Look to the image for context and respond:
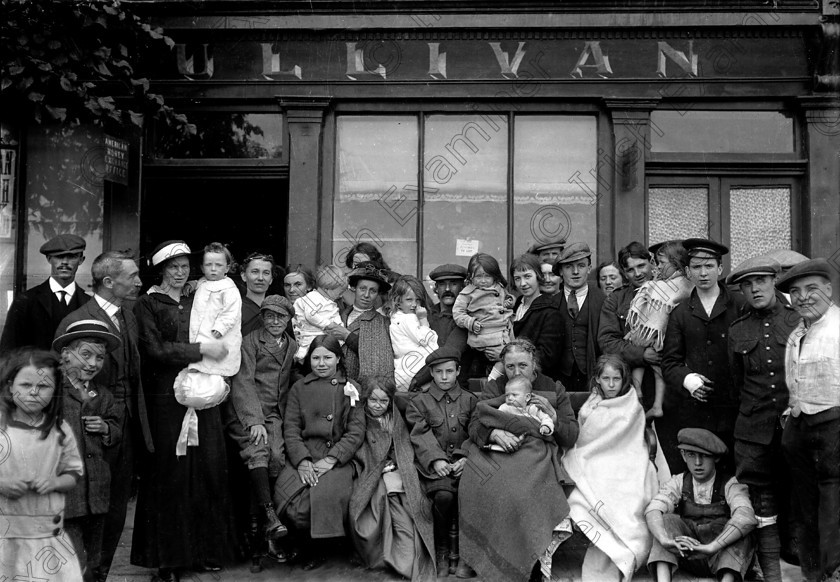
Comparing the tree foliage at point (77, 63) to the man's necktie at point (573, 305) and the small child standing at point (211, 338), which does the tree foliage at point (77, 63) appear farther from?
the man's necktie at point (573, 305)

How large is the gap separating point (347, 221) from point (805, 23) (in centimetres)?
495

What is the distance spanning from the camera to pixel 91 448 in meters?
5.87

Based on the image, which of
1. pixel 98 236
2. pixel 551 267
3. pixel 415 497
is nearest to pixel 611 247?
pixel 551 267

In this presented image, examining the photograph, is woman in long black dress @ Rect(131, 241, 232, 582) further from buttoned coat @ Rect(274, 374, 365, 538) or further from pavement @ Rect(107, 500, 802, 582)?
buttoned coat @ Rect(274, 374, 365, 538)

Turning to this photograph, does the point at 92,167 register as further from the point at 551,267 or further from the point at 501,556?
the point at 501,556

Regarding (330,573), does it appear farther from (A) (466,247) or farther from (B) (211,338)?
(A) (466,247)

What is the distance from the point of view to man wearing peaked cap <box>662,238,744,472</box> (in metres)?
6.48

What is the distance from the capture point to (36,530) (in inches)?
205

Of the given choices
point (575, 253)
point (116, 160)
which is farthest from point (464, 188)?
point (116, 160)

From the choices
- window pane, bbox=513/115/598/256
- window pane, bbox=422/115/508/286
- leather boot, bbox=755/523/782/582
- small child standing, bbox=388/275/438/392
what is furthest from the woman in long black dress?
window pane, bbox=513/115/598/256

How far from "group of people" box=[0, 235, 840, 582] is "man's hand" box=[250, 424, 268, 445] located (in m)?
0.01

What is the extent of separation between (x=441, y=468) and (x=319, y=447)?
2.97ft

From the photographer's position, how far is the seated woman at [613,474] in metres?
6.10

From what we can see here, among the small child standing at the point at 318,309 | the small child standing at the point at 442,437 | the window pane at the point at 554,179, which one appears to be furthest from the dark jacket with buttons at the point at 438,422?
the window pane at the point at 554,179
